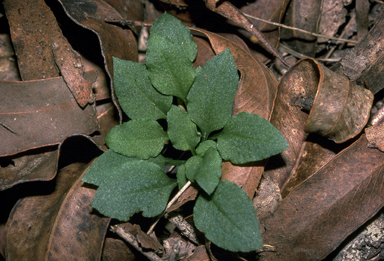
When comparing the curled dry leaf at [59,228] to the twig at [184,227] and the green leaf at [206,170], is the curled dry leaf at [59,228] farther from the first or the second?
the green leaf at [206,170]

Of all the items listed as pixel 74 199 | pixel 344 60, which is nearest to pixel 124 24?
pixel 74 199

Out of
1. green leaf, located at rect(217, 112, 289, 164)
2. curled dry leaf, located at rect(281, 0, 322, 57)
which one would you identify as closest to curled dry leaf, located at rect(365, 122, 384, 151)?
green leaf, located at rect(217, 112, 289, 164)

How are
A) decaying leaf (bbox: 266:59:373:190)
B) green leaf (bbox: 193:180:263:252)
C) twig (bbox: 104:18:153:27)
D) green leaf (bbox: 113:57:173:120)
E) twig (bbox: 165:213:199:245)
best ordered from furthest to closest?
1. twig (bbox: 104:18:153:27)
2. twig (bbox: 165:213:199:245)
3. green leaf (bbox: 113:57:173:120)
4. decaying leaf (bbox: 266:59:373:190)
5. green leaf (bbox: 193:180:263:252)

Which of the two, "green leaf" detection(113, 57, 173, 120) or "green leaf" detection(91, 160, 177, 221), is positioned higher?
"green leaf" detection(113, 57, 173, 120)

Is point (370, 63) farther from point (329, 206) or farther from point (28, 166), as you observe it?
point (28, 166)

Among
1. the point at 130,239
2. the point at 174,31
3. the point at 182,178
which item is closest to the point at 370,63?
the point at 174,31

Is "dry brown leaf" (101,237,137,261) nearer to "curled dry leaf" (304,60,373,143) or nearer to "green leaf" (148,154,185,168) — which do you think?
"green leaf" (148,154,185,168)
